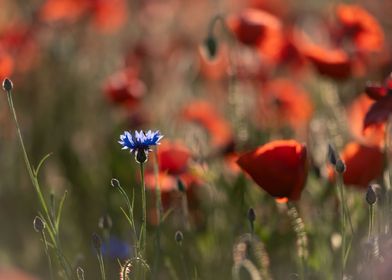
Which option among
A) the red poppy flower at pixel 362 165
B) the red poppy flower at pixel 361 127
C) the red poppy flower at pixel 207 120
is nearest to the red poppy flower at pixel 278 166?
the red poppy flower at pixel 362 165

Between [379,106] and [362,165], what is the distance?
0.66 ft

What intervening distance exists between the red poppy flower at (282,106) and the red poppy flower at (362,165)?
0.88 metres

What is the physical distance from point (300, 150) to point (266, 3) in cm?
235

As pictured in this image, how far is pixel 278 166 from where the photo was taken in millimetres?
1511

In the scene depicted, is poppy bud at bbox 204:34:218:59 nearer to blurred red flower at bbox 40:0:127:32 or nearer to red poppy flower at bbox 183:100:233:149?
red poppy flower at bbox 183:100:233:149

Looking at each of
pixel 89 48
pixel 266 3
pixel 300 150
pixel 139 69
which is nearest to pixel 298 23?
pixel 266 3

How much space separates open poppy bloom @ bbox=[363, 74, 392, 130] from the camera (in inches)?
62.5

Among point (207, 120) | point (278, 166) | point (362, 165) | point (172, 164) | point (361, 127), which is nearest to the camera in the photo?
point (278, 166)

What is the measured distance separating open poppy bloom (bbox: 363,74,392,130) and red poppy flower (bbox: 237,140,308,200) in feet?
0.51

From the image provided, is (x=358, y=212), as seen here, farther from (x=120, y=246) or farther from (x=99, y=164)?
(x=99, y=164)

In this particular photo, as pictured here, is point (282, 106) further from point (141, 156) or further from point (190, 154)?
point (141, 156)

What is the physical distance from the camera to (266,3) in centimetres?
379

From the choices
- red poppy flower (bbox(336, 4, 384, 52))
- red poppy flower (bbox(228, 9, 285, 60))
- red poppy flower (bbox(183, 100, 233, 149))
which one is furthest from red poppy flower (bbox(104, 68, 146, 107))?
red poppy flower (bbox(336, 4, 384, 52))

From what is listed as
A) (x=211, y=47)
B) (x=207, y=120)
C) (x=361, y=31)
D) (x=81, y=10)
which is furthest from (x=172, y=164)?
(x=81, y=10)
